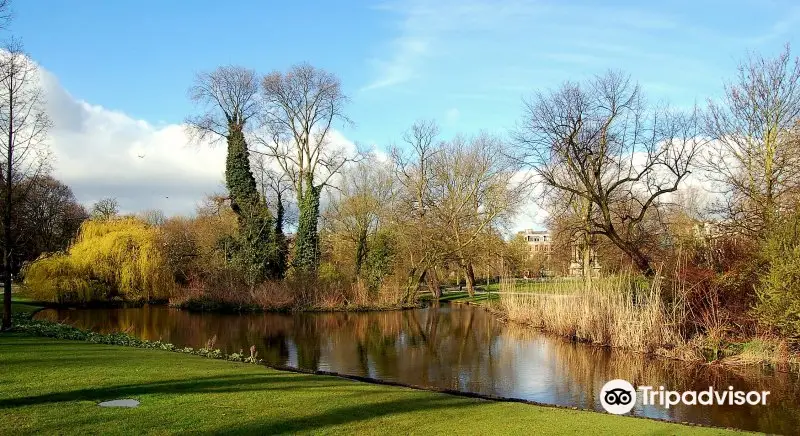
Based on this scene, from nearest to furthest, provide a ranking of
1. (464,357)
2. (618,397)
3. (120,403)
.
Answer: (120,403) < (618,397) < (464,357)

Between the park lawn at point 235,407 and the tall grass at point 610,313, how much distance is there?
9.42 m

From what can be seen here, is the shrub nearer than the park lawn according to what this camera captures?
No

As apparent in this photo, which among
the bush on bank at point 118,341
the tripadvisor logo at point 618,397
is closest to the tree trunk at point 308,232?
the bush on bank at point 118,341

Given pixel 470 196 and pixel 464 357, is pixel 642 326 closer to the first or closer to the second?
pixel 464 357

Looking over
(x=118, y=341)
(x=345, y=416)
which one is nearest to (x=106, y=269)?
(x=118, y=341)

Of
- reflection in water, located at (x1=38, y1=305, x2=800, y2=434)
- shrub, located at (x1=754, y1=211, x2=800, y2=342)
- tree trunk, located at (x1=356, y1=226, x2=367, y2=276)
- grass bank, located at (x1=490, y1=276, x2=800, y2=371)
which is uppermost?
tree trunk, located at (x1=356, y1=226, x2=367, y2=276)

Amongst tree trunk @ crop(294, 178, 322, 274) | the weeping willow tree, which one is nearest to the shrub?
tree trunk @ crop(294, 178, 322, 274)

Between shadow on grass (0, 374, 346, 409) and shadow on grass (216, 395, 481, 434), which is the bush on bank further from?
shadow on grass (216, 395, 481, 434)

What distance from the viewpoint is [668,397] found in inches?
448

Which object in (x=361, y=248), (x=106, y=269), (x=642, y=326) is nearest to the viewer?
(x=642, y=326)

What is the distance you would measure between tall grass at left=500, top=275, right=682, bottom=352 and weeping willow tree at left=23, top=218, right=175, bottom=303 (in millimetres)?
22040

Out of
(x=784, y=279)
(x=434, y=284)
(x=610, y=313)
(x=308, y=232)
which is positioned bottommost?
(x=610, y=313)

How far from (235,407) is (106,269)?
2899 centimetres

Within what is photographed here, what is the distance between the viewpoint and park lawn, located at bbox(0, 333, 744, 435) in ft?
20.2
